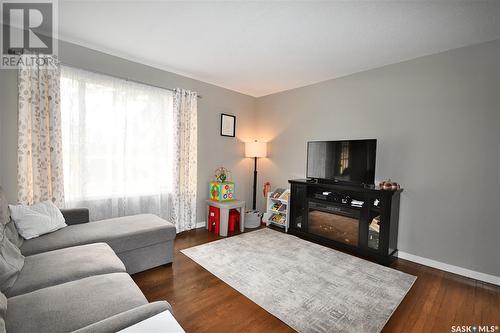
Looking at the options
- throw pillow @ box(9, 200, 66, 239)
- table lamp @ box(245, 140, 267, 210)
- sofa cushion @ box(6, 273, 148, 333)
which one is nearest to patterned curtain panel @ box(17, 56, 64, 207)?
throw pillow @ box(9, 200, 66, 239)

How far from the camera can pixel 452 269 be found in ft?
8.53

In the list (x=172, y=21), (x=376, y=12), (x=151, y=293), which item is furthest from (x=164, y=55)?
(x=151, y=293)

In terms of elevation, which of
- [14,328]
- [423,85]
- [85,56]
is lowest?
[14,328]

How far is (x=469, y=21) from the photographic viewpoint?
207cm

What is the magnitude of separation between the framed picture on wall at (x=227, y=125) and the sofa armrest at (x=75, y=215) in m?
2.45

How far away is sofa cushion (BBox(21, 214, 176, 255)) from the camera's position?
1907mm

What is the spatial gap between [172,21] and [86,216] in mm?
2287

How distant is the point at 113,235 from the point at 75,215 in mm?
670

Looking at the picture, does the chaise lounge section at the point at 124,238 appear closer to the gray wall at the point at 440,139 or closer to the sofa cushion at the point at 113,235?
the sofa cushion at the point at 113,235

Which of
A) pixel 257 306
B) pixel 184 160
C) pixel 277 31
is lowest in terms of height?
pixel 257 306

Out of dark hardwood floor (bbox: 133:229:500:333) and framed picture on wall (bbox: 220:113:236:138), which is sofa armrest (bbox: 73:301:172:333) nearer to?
dark hardwood floor (bbox: 133:229:500:333)

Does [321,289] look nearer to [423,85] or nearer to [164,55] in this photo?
[423,85]

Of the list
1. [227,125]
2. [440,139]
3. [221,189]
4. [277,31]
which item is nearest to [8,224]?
[221,189]

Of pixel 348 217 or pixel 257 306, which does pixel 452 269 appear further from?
pixel 257 306
